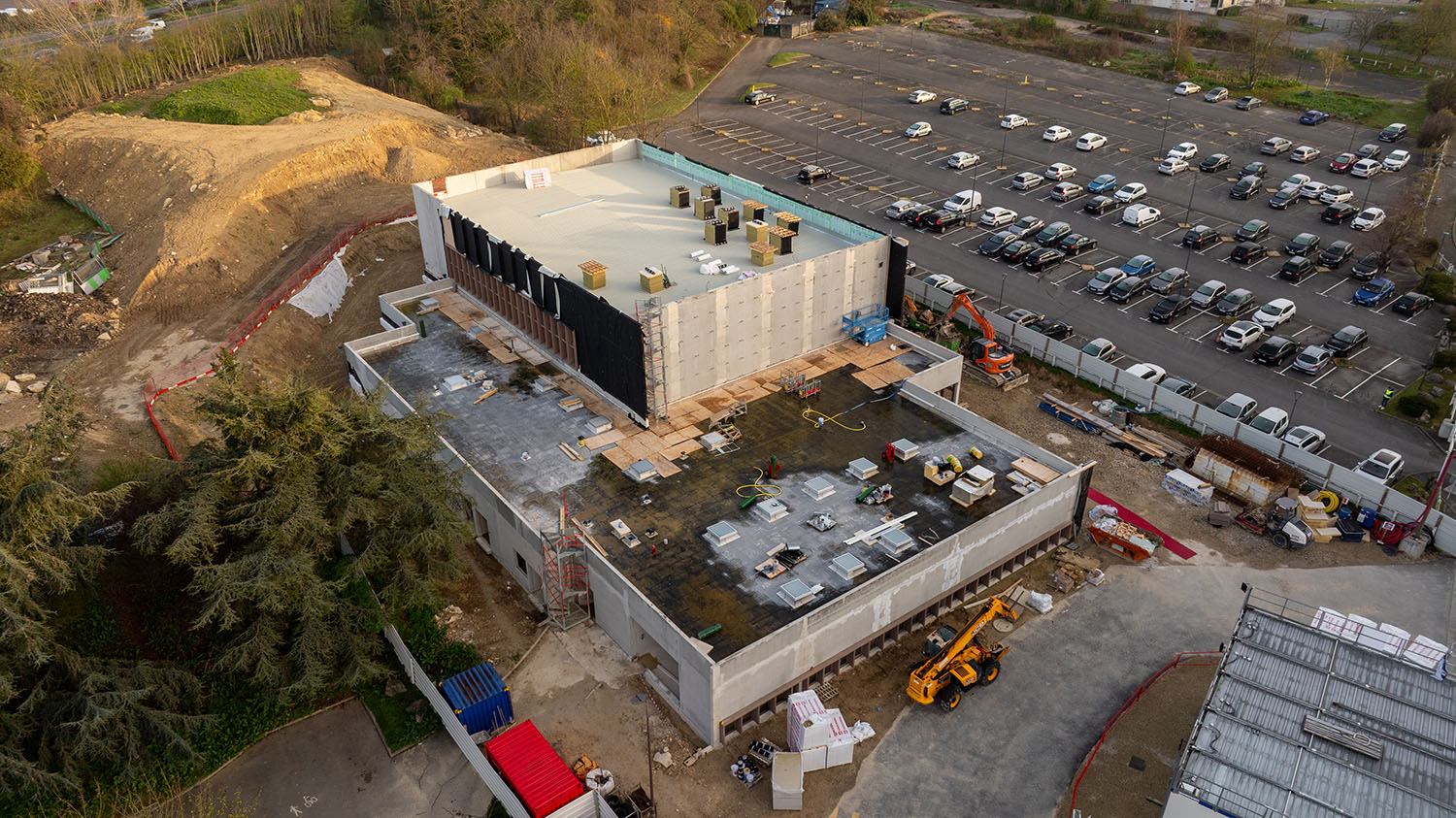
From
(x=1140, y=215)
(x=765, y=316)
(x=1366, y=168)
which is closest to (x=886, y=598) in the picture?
(x=765, y=316)

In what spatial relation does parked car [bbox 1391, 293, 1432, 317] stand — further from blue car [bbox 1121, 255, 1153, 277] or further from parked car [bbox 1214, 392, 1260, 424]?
parked car [bbox 1214, 392, 1260, 424]

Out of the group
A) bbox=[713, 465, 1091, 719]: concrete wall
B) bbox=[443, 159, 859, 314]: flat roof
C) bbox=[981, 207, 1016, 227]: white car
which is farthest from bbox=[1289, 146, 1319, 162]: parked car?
bbox=[713, 465, 1091, 719]: concrete wall

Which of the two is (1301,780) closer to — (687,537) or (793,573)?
(793,573)

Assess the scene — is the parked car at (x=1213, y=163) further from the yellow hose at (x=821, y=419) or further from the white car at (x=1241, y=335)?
the yellow hose at (x=821, y=419)

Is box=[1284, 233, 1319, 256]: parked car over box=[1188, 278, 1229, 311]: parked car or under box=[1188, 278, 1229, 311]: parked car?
over

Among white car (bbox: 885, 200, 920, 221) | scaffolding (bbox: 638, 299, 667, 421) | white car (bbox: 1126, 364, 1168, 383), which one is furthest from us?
white car (bbox: 885, 200, 920, 221)

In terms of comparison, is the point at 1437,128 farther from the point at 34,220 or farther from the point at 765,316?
the point at 34,220
